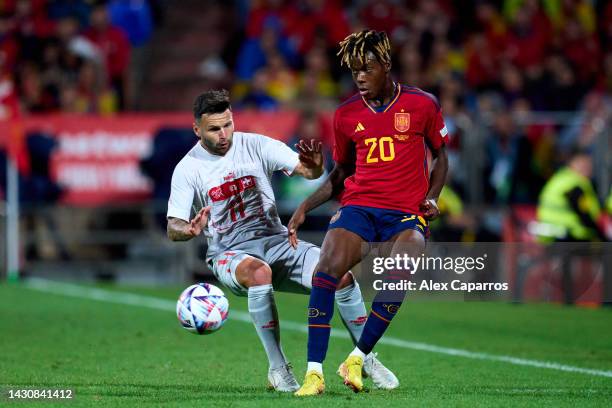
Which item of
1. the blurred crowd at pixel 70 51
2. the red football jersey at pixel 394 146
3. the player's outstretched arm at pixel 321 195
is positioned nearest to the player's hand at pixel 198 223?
the player's outstretched arm at pixel 321 195

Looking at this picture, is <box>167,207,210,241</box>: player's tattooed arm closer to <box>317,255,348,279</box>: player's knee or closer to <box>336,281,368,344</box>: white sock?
<box>317,255,348,279</box>: player's knee

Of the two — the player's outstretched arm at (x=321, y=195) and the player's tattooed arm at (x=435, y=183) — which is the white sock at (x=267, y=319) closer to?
the player's outstretched arm at (x=321, y=195)

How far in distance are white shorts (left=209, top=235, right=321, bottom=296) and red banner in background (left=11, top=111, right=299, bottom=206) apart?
8624 mm

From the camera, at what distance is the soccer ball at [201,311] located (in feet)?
26.3

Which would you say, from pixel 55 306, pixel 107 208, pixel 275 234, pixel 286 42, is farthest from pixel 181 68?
pixel 275 234

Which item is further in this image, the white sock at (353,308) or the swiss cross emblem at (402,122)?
the white sock at (353,308)

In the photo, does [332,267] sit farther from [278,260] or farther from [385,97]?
[385,97]

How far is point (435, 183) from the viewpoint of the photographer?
8.05 m

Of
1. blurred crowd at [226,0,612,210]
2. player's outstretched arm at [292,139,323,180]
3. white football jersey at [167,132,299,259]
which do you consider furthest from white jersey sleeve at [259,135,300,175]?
blurred crowd at [226,0,612,210]

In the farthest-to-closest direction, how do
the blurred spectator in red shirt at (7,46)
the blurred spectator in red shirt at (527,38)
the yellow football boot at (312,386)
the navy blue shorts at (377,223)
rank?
1. the blurred spectator in red shirt at (527,38)
2. the blurred spectator in red shirt at (7,46)
3. the navy blue shorts at (377,223)
4. the yellow football boot at (312,386)

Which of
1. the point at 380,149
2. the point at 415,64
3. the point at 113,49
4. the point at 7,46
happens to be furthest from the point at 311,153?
the point at 7,46

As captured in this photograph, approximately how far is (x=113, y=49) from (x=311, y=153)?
40.0ft

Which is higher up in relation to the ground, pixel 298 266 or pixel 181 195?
pixel 181 195

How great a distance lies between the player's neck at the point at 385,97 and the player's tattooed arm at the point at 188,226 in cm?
129
